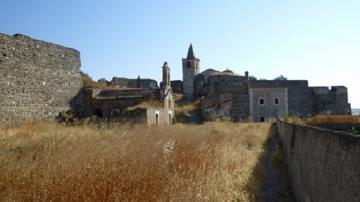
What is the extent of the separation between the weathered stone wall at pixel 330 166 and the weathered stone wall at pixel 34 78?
15457 mm

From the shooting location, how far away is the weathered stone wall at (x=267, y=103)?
3850 centimetres

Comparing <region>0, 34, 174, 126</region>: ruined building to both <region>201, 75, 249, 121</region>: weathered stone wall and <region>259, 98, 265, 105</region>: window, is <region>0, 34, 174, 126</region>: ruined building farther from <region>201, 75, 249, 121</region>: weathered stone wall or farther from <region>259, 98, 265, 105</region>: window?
<region>259, 98, 265, 105</region>: window

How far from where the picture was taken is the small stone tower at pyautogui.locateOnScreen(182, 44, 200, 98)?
166ft

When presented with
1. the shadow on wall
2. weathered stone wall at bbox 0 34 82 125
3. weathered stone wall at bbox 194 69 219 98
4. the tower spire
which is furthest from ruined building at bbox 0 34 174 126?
the tower spire

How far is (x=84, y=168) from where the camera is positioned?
13.7 feet

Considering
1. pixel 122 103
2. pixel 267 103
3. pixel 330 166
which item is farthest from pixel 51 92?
pixel 267 103

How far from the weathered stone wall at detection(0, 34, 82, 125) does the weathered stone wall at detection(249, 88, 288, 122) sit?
67.8ft

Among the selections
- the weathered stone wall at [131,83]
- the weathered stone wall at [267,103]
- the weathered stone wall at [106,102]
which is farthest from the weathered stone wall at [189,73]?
the weathered stone wall at [106,102]

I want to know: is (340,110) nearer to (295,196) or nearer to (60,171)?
(295,196)

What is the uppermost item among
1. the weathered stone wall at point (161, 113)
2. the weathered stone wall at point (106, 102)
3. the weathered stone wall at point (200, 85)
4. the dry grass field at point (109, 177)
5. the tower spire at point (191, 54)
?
the tower spire at point (191, 54)

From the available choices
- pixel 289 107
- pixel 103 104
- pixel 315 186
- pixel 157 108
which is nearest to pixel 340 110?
pixel 289 107

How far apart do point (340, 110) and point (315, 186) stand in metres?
37.8

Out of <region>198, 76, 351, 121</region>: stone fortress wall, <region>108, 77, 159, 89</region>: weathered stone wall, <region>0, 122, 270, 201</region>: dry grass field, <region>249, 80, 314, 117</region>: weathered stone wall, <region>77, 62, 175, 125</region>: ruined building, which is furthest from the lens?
<region>108, 77, 159, 89</region>: weathered stone wall

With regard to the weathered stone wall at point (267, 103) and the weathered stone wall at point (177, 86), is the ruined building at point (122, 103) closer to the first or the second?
the weathered stone wall at point (267, 103)
